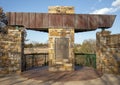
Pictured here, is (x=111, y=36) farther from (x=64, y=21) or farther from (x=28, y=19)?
(x=28, y=19)

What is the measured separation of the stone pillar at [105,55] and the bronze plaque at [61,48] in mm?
1868

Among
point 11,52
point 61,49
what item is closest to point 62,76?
point 61,49

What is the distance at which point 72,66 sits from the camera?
9.06 meters

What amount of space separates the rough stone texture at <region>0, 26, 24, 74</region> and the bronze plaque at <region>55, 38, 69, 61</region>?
1.96 m

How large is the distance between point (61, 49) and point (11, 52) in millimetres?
2680

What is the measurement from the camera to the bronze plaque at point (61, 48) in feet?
29.7

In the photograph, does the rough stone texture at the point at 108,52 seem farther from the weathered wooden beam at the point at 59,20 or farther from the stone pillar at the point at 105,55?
the weathered wooden beam at the point at 59,20

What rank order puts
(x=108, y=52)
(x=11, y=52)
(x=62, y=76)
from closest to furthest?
(x=62, y=76), (x=11, y=52), (x=108, y=52)

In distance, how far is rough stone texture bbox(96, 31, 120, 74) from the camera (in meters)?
8.68

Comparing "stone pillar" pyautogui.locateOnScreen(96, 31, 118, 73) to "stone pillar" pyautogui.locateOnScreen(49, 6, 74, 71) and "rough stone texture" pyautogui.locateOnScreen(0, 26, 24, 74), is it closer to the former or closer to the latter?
"stone pillar" pyautogui.locateOnScreen(49, 6, 74, 71)

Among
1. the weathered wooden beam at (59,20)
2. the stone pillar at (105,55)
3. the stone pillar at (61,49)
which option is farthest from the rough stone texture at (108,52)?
the stone pillar at (61,49)

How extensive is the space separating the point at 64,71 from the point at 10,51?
308 centimetres

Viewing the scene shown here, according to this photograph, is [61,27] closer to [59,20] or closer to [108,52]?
[59,20]

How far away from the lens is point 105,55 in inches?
357
